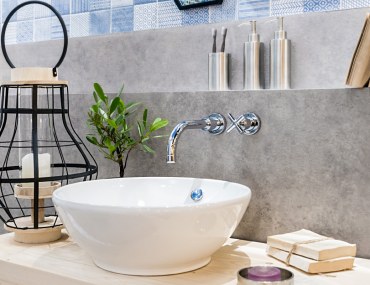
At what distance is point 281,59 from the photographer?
4.41ft

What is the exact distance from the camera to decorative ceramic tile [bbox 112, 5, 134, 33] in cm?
173

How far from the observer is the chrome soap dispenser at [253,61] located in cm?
138

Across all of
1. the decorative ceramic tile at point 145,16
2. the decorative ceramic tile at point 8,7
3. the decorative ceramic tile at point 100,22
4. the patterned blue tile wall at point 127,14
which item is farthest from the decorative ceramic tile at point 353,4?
the decorative ceramic tile at point 8,7

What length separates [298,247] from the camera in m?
1.11

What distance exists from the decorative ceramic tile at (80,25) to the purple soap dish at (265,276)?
47.5 inches

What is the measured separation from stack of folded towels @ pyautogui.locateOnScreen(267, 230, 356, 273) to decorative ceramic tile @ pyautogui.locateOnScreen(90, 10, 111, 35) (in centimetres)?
103

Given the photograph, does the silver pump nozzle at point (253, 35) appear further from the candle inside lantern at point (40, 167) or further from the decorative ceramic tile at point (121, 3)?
the candle inside lantern at point (40, 167)

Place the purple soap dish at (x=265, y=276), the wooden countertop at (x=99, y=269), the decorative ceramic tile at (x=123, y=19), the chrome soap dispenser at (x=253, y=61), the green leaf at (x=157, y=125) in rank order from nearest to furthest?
the purple soap dish at (x=265, y=276)
the wooden countertop at (x=99, y=269)
the chrome soap dispenser at (x=253, y=61)
the green leaf at (x=157, y=125)
the decorative ceramic tile at (x=123, y=19)

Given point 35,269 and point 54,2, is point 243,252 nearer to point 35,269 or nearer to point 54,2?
point 35,269


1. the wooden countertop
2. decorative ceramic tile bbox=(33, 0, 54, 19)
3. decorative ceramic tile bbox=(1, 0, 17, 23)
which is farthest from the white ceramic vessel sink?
decorative ceramic tile bbox=(1, 0, 17, 23)

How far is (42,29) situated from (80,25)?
0.22 metres

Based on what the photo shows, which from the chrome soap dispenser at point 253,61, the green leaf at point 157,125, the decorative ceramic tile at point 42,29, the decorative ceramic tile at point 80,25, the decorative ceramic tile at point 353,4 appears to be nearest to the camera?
the decorative ceramic tile at point 353,4

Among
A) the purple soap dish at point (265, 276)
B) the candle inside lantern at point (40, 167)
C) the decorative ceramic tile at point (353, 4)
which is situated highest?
the decorative ceramic tile at point (353, 4)

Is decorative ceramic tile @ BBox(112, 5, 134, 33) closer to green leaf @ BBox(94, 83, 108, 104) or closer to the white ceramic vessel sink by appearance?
green leaf @ BBox(94, 83, 108, 104)
